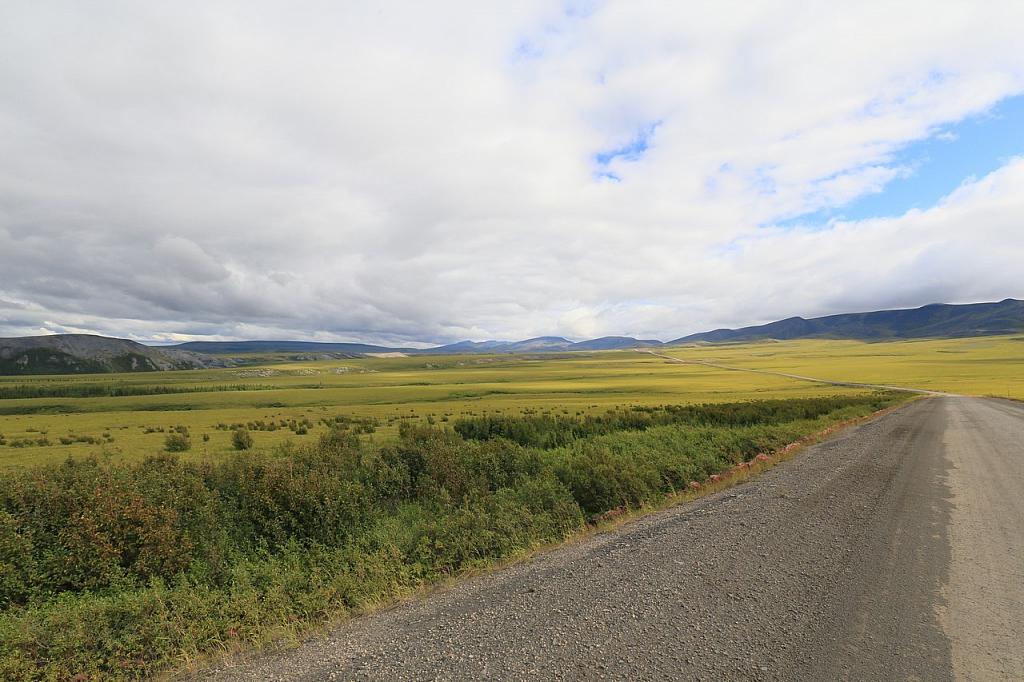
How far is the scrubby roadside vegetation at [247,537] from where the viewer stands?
6.68 meters

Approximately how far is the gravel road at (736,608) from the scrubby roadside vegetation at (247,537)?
1403 millimetres

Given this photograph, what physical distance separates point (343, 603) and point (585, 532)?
17.6 ft

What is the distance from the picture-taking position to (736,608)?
21.5 feet

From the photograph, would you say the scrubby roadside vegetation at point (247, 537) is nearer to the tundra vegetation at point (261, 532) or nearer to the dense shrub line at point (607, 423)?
the tundra vegetation at point (261, 532)

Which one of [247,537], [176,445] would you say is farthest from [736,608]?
[176,445]

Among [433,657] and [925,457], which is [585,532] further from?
[925,457]

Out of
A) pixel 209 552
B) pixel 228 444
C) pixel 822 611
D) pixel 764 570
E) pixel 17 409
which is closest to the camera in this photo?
pixel 822 611

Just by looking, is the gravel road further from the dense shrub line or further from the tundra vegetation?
the dense shrub line

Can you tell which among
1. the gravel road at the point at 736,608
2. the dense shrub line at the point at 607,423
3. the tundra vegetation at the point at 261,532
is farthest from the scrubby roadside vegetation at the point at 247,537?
the dense shrub line at the point at 607,423

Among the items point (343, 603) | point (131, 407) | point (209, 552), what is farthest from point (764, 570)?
point (131, 407)

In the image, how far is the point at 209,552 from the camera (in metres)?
10.2

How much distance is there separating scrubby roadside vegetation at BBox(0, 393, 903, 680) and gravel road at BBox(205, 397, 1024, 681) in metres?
1.40

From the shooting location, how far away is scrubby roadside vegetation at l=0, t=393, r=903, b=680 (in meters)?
6.68

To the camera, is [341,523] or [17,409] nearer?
[341,523]
